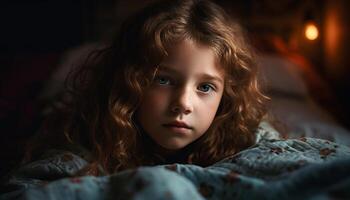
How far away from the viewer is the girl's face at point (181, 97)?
845 mm

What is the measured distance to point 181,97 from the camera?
83cm

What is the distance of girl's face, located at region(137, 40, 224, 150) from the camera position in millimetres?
845

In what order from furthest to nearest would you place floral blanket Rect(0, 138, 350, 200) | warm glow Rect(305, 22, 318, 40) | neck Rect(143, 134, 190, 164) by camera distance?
warm glow Rect(305, 22, 318, 40) < neck Rect(143, 134, 190, 164) < floral blanket Rect(0, 138, 350, 200)

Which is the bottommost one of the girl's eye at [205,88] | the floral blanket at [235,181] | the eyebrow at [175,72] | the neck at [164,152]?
the neck at [164,152]

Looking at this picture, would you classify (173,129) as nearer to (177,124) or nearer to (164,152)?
(177,124)

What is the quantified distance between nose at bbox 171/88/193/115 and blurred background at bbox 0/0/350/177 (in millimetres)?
761

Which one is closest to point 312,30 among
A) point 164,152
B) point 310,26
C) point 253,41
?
point 310,26

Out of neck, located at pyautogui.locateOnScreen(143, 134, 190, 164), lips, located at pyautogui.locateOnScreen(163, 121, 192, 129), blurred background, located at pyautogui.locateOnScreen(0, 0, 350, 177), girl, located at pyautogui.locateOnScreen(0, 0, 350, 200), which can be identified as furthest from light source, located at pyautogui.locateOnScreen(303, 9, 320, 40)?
Answer: lips, located at pyautogui.locateOnScreen(163, 121, 192, 129)

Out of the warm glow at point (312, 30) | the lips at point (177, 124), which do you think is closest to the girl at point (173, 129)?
the lips at point (177, 124)

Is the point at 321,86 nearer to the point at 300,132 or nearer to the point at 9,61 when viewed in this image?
the point at 300,132

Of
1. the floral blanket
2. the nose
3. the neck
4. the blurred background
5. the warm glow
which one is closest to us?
the floral blanket

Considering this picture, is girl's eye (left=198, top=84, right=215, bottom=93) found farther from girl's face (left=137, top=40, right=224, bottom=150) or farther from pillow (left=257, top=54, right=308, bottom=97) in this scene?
pillow (left=257, top=54, right=308, bottom=97)

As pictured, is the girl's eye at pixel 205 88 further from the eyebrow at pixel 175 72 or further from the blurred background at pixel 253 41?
the blurred background at pixel 253 41

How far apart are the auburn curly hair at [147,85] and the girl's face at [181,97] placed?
0.02m
